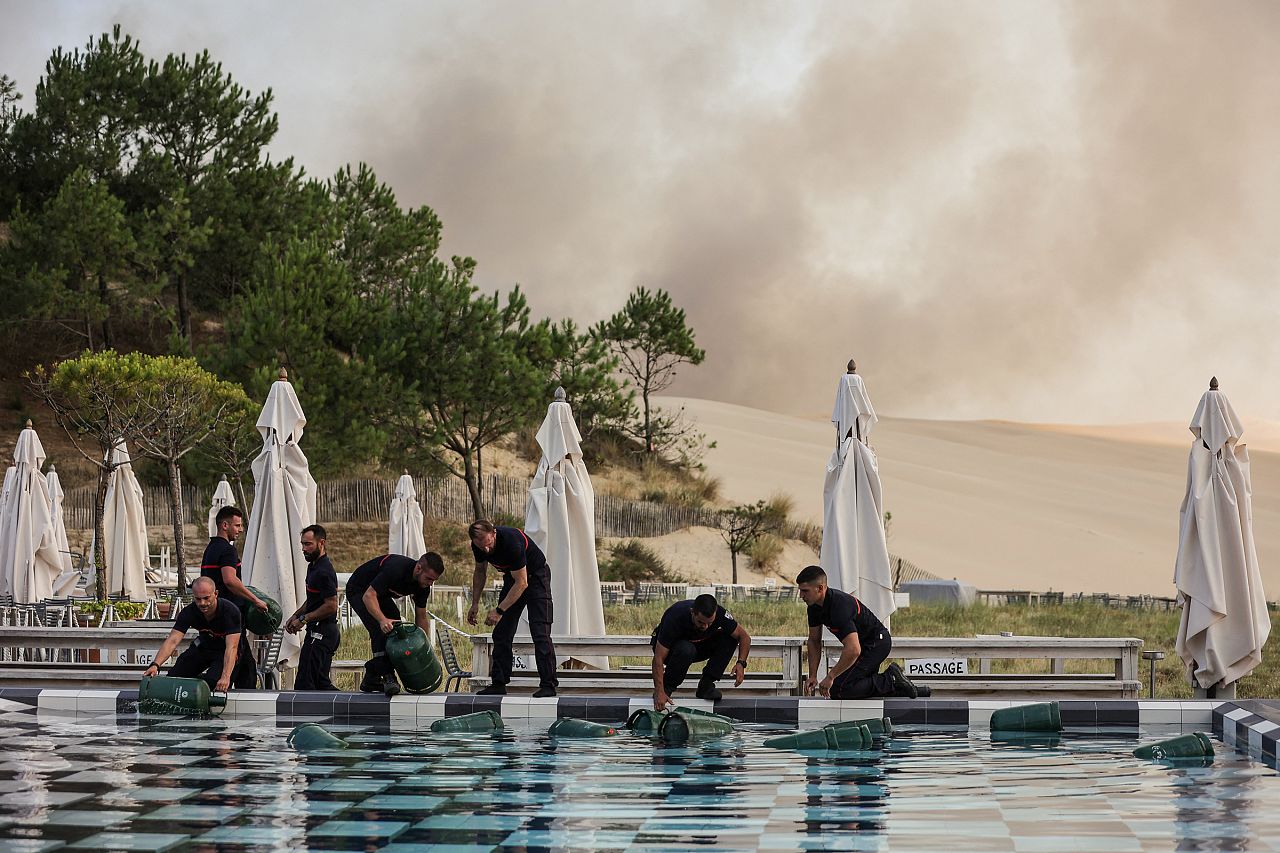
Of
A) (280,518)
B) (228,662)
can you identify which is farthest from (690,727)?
(280,518)

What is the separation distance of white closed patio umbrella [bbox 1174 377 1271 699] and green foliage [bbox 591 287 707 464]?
34.1m

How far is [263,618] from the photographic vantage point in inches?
407

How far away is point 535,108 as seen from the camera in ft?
208

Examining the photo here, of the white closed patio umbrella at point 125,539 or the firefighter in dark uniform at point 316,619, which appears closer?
the firefighter in dark uniform at point 316,619

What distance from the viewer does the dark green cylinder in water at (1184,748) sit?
7809 millimetres

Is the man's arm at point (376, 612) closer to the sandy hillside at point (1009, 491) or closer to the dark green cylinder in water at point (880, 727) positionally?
the dark green cylinder in water at point (880, 727)

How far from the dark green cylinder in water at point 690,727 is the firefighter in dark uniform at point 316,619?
2909mm

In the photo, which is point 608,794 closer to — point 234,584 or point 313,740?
point 313,740

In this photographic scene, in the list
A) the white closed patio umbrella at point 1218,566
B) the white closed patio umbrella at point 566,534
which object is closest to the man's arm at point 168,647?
the white closed patio umbrella at point 566,534

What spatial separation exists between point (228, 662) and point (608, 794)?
4338 millimetres

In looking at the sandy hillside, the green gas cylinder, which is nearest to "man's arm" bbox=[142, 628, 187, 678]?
the green gas cylinder

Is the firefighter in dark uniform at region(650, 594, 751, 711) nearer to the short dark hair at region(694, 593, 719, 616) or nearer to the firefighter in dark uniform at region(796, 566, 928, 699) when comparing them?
the short dark hair at region(694, 593, 719, 616)

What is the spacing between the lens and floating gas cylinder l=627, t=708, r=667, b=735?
895 cm

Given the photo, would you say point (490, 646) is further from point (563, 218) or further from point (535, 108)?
point (563, 218)
